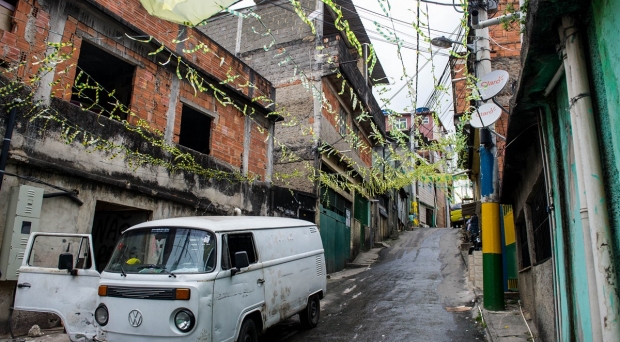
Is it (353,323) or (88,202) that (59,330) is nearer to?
(88,202)

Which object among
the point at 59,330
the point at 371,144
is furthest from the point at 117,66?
the point at 371,144

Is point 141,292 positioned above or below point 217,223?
below

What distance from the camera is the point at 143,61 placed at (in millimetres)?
9031

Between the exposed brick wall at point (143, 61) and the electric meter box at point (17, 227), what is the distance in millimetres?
2008

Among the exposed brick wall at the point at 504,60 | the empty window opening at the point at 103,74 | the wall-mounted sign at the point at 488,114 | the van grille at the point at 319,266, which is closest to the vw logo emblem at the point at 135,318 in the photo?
the van grille at the point at 319,266

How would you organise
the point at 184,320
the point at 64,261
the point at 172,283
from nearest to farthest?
the point at 184,320, the point at 172,283, the point at 64,261

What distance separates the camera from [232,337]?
5.07 m

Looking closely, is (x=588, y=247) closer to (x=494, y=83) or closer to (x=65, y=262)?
(x=494, y=83)

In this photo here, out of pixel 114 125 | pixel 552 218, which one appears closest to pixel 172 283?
pixel 552 218

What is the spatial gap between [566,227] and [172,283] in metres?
4.32

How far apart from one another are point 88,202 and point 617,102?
8.11m

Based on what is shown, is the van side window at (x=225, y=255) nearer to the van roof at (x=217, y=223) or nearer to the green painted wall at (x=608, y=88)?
the van roof at (x=217, y=223)

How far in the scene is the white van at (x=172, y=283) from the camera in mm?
4582

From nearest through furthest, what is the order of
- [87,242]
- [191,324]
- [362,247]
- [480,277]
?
[191,324] < [87,242] < [480,277] < [362,247]
